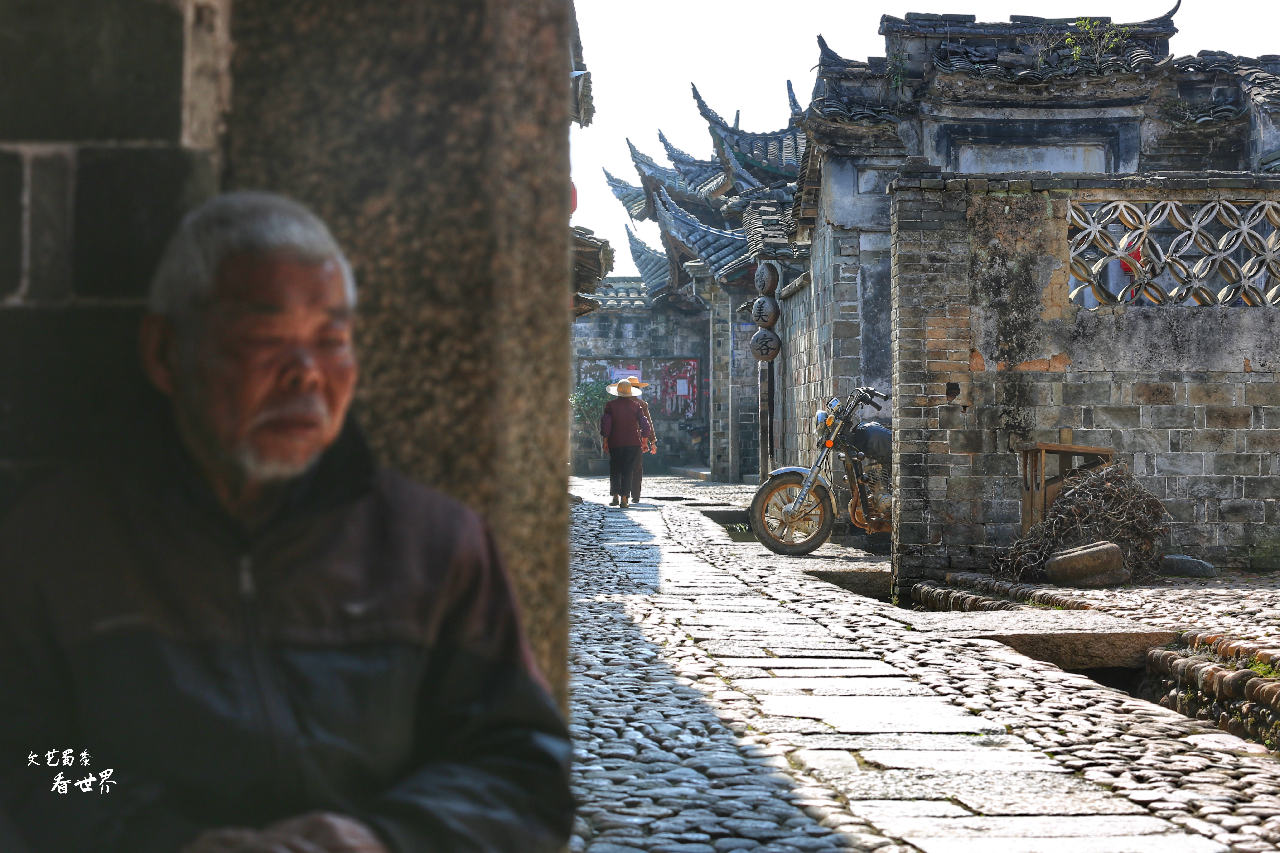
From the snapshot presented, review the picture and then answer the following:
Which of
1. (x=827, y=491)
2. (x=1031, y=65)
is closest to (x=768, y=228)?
(x=1031, y=65)

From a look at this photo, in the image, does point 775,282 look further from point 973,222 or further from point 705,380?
point 705,380

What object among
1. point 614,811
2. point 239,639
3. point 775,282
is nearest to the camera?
point 239,639

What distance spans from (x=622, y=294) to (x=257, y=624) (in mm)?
A: 30223

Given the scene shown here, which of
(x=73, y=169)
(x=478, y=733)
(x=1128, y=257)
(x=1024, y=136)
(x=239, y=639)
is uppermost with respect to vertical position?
(x=1024, y=136)

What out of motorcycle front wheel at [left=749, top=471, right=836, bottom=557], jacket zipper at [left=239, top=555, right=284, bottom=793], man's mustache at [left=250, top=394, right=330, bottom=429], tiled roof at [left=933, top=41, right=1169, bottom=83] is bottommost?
motorcycle front wheel at [left=749, top=471, right=836, bottom=557]

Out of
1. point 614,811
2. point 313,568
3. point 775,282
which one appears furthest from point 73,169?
point 775,282

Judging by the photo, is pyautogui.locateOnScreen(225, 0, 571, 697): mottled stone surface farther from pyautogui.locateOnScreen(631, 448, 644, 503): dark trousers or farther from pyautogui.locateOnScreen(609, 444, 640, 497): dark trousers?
pyautogui.locateOnScreen(631, 448, 644, 503): dark trousers

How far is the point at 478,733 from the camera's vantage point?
4.58ft

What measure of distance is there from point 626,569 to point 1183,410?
Result: 13.9 ft

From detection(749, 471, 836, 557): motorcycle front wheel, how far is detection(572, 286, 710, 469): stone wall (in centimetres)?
1966

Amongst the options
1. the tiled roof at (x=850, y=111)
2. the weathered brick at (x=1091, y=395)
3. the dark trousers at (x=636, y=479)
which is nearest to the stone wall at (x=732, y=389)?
the dark trousers at (x=636, y=479)

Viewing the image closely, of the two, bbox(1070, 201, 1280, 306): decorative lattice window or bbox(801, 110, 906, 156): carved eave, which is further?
bbox(801, 110, 906, 156): carved eave

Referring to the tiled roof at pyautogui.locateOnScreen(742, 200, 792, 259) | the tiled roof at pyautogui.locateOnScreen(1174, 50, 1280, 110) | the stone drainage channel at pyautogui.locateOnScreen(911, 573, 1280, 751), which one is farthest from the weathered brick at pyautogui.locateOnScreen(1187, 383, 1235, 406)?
the tiled roof at pyautogui.locateOnScreen(742, 200, 792, 259)

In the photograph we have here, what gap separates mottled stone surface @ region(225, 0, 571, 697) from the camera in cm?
149
